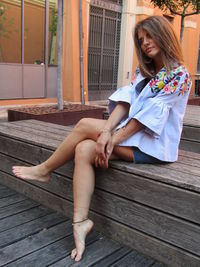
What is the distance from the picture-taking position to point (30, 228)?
2328 mm

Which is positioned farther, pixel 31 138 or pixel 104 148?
pixel 31 138

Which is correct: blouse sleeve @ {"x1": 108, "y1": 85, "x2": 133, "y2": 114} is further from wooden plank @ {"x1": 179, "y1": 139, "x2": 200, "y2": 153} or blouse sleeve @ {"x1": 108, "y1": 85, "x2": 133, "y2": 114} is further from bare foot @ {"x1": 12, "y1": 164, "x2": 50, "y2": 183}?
wooden plank @ {"x1": 179, "y1": 139, "x2": 200, "y2": 153}

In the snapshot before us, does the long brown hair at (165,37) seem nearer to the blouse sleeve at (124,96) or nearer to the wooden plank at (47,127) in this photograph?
the blouse sleeve at (124,96)

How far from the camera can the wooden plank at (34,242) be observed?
6.49 ft

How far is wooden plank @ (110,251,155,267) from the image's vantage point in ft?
6.40

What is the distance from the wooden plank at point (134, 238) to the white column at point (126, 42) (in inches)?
345

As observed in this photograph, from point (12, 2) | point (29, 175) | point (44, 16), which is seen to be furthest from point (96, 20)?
point (29, 175)

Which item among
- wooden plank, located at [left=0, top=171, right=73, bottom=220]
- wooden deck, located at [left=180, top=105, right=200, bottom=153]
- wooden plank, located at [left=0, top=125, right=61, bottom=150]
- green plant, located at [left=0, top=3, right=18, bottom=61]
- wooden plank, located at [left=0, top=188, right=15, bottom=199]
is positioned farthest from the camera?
green plant, located at [left=0, top=3, right=18, bottom=61]

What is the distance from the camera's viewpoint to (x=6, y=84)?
8.15 meters

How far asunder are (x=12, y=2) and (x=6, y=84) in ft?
6.54

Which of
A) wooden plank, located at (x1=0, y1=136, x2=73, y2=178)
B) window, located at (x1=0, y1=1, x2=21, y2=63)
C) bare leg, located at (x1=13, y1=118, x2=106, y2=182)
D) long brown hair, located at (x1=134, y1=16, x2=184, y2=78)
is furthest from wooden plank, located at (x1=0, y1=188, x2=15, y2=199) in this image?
window, located at (x1=0, y1=1, x2=21, y2=63)

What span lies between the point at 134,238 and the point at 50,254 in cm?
52

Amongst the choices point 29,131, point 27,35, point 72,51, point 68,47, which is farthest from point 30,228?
point 68,47

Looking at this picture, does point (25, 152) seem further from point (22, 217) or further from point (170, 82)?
point (170, 82)
